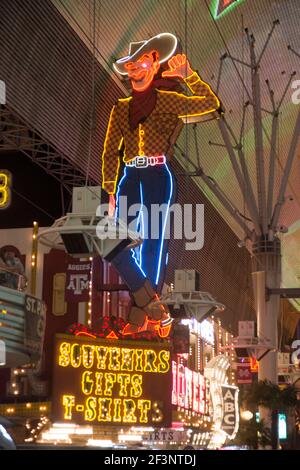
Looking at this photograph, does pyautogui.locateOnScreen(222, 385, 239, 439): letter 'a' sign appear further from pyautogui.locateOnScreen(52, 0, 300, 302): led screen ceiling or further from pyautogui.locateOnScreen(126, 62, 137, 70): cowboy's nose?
pyautogui.locateOnScreen(126, 62, 137, 70): cowboy's nose

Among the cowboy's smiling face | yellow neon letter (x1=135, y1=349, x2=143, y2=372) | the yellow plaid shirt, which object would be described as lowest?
yellow neon letter (x1=135, y1=349, x2=143, y2=372)

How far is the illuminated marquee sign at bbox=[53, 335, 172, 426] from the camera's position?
54.7 ft

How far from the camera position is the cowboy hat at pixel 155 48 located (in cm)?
2205

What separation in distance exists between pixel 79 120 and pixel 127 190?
116 inches

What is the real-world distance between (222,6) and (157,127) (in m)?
7.04

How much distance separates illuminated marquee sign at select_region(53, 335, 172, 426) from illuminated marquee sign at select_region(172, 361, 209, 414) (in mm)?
10434

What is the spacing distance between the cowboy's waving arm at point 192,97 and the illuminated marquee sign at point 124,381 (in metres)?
6.76

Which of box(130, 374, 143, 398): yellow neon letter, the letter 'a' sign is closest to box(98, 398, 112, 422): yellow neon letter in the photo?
box(130, 374, 143, 398): yellow neon letter

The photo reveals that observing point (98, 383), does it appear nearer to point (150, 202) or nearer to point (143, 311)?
point (143, 311)

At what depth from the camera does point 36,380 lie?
23.0 m

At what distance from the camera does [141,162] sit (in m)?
21.9

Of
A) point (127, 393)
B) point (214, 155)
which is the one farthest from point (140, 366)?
point (214, 155)

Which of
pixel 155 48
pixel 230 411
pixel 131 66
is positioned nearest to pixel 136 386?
pixel 131 66

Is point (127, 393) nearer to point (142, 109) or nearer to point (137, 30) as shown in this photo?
point (142, 109)
